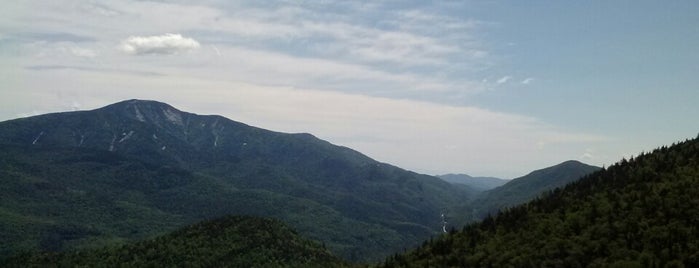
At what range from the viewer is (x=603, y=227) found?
99.8 meters

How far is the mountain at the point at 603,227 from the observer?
89.5 m

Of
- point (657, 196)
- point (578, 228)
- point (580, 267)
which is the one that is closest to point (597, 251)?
point (580, 267)

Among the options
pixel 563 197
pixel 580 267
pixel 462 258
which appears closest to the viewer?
pixel 580 267

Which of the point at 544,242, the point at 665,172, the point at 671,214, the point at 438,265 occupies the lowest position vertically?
the point at 438,265

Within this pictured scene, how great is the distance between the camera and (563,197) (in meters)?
126

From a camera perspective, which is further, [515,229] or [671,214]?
[515,229]

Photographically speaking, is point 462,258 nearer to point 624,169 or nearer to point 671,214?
point 671,214

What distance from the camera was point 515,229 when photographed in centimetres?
11644

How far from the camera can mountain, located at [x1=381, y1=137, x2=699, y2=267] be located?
3524 inches

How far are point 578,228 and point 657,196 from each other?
1488 centimetres

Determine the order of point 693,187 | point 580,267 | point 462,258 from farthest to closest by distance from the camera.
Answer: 1. point 462,258
2. point 693,187
3. point 580,267

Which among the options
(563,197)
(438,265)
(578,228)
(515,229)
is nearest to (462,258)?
(438,265)

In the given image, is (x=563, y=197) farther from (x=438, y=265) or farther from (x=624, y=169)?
(x=438, y=265)

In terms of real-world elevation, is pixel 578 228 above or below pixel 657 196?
below
